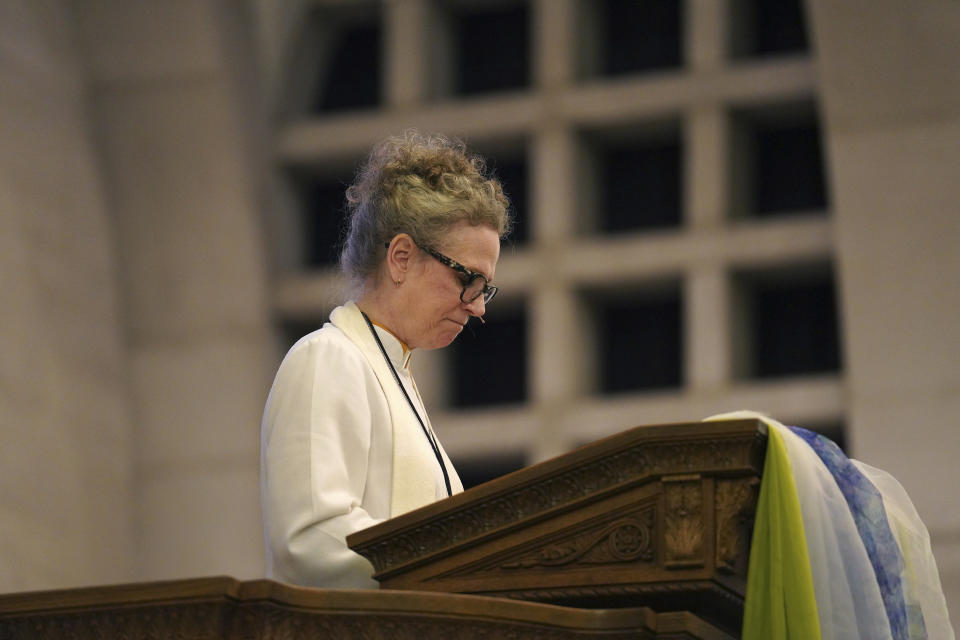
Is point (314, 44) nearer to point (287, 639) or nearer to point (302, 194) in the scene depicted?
point (302, 194)

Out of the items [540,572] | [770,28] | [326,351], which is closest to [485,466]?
[770,28]

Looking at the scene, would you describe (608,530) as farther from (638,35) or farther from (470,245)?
(638,35)

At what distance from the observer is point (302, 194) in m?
9.35

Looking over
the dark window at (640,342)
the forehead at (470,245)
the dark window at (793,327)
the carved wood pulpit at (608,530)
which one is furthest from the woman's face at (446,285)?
the dark window at (640,342)


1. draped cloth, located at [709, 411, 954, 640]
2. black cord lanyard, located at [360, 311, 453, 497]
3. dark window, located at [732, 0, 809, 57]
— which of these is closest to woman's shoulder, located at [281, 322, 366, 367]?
black cord lanyard, located at [360, 311, 453, 497]

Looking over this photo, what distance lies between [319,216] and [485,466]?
75.3 inches

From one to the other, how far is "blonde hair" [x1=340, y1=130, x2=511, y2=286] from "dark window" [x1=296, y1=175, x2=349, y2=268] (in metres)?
6.58

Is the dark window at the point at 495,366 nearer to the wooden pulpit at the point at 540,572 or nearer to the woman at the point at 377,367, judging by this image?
the woman at the point at 377,367

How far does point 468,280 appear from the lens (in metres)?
2.54

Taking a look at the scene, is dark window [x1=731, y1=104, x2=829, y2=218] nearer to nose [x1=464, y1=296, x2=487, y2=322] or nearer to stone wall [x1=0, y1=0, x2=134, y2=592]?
stone wall [x1=0, y1=0, x2=134, y2=592]

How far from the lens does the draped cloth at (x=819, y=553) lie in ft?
6.06

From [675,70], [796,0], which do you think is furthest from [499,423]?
[796,0]

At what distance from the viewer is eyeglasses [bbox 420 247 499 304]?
8.31 ft

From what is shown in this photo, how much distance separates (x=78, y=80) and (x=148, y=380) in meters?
1.73
